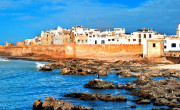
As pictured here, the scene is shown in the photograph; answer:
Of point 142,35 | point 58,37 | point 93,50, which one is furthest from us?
point 58,37

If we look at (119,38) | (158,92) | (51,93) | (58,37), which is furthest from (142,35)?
(158,92)

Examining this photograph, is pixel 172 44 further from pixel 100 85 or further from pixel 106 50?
pixel 100 85

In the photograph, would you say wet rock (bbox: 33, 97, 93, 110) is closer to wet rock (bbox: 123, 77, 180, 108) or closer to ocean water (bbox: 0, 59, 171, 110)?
ocean water (bbox: 0, 59, 171, 110)

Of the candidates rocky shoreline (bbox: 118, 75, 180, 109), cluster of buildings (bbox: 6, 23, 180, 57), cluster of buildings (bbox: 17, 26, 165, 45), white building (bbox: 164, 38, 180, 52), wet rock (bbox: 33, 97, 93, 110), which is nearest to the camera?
wet rock (bbox: 33, 97, 93, 110)

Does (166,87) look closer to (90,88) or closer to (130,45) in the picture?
(90,88)

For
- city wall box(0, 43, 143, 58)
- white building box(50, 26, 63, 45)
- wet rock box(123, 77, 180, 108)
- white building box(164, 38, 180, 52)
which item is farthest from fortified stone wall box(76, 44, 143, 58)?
wet rock box(123, 77, 180, 108)

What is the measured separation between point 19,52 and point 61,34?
628 inches

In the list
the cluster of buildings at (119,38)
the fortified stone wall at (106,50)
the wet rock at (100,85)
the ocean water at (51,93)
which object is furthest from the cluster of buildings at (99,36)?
the wet rock at (100,85)

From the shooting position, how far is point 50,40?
282 ft

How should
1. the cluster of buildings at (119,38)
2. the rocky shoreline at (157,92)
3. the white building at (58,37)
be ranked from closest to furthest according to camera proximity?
the rocky shoreline at (157,92) < the cluster of buildings at (119,38) < the white building at (58,37)

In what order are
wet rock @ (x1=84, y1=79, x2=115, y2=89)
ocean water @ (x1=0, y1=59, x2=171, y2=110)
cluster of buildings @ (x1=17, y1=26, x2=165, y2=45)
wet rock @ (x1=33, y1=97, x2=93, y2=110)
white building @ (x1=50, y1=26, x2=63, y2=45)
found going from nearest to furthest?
wet rock @ (x1=33, y1=97, x2=93, y2=110) < ocean water @ (x1=0, y1=59, x2=171, y2=110) < wet rock @ (x1=84, y1=79, x2=115, y2=89) < cluster of buildings @ (x1=17, y1=26, x2=165, y2=45) < white building @ (x1=50, y1=26, x2=63, y2=45)

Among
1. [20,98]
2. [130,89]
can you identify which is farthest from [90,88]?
[20,98]

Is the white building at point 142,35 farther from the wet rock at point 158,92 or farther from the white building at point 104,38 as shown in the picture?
the wet rock at point 158,92

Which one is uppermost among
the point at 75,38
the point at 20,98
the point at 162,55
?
the point at 75,38
